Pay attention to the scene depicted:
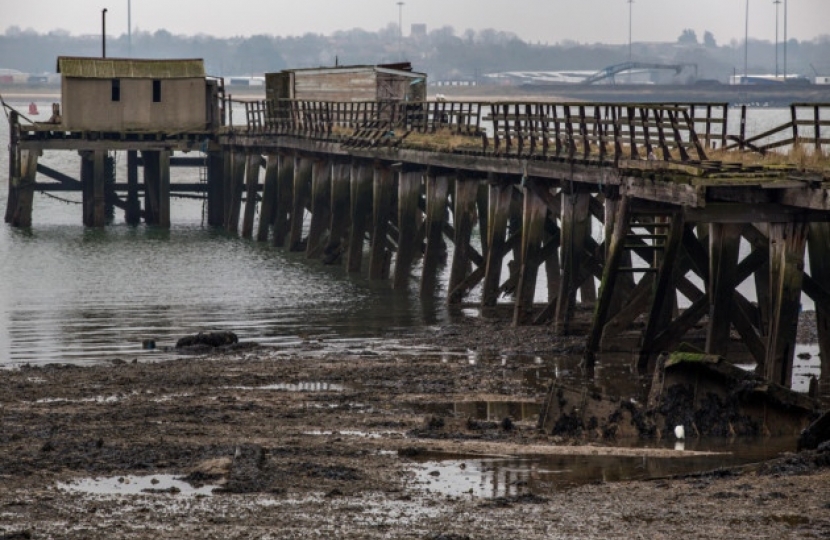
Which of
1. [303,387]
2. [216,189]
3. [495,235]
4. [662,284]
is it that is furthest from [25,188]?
[662,284]

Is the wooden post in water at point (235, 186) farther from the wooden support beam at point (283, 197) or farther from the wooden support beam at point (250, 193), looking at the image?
the wooden support beam at point (283, 197)

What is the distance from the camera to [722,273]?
1820 cm

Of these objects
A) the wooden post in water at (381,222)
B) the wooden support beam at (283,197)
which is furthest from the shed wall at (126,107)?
the wooden post in water at (381,222)

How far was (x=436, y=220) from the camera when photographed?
29.5 metres

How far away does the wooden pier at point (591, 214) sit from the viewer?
17.5m

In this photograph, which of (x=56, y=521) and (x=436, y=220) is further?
(x=436, y=220)

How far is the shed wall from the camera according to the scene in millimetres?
48875

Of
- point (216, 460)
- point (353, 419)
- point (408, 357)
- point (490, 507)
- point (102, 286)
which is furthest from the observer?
point (102, 286)

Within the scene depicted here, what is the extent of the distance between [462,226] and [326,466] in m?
15.4

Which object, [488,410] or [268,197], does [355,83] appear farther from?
[488,410]

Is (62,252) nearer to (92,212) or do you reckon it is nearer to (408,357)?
(92,212)

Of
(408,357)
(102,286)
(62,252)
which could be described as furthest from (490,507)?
(62,252)

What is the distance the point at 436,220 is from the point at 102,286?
8054 mm

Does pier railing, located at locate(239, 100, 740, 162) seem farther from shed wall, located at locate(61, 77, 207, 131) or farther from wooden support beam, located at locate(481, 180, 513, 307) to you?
shed wall, located at locate(61, 77, 207, 131)
